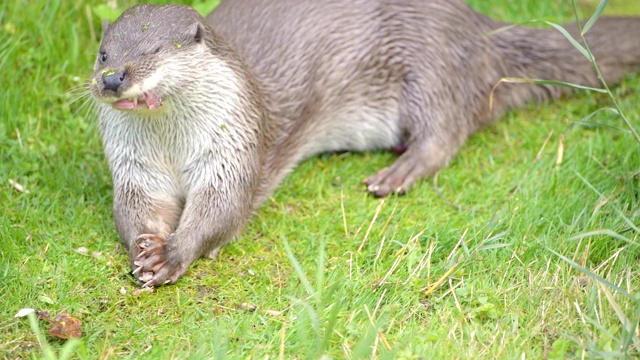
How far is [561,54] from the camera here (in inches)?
144

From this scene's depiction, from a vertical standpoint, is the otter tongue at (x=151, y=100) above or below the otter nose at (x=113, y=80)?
below

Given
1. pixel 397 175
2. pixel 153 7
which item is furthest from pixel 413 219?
pixel 153 7

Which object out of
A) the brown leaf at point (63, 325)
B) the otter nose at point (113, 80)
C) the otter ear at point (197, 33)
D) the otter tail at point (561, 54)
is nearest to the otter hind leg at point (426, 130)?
the otter tail at point (561, 54)

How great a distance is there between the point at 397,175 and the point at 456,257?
63 cm

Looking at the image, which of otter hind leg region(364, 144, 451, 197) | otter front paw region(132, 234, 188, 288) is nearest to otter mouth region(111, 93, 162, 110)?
otter front paw region(132, 234, 188, 288)

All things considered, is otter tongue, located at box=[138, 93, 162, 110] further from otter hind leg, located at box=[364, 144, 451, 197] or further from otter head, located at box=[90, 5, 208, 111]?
otter hind leg, located at box=[364, 144, 451, 197]

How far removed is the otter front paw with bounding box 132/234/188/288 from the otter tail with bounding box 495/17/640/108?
5.19 ft

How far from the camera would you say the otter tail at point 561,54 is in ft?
11.9

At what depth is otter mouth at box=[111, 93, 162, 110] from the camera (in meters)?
2.63

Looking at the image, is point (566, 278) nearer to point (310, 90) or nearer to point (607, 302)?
point (607, 302)

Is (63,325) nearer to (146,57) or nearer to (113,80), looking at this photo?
(113,80)

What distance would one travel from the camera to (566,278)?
2578mm

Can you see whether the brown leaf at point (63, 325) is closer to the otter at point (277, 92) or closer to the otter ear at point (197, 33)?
the otter at point (277, 92)

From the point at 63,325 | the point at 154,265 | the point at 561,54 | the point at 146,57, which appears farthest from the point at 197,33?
the point at 561,54
